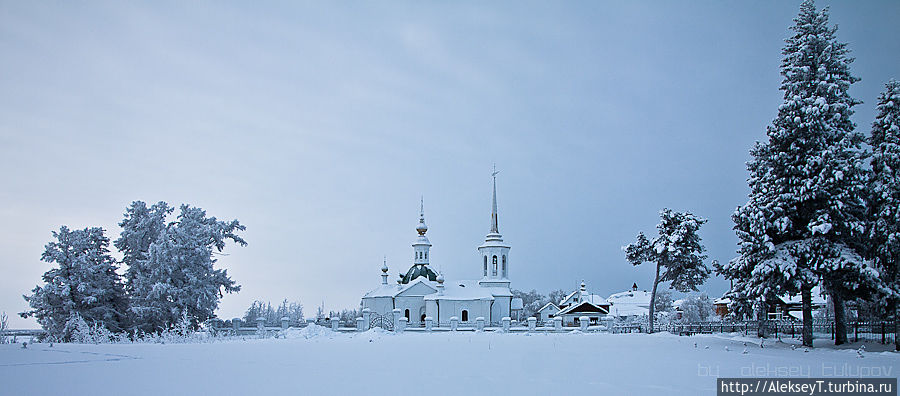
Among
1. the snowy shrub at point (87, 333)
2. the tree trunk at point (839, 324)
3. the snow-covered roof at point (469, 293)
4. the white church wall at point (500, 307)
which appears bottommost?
the white church wall at point (500, 307)

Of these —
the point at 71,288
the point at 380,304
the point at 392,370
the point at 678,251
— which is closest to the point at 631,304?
the point at 380,304

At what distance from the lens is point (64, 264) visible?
104 ft

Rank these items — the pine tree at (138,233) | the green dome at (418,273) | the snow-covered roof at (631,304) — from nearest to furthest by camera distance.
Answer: the pine tree at (138,233) < the green dome at (418,273) < the snow-covered roof at (631,304)

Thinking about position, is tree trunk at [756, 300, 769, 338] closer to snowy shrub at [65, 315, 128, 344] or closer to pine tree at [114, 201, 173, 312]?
snowy shrub at [65, 315, 128, 344]

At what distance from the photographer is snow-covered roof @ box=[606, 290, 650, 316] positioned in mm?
89644

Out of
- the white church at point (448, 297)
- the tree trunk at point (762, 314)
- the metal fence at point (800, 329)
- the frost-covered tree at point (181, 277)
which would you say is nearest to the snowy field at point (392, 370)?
the tree trunk at point (762, 314)

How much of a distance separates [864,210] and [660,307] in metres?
76.0

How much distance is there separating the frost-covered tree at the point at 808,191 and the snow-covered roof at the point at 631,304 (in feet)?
207

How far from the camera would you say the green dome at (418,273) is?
6869cm

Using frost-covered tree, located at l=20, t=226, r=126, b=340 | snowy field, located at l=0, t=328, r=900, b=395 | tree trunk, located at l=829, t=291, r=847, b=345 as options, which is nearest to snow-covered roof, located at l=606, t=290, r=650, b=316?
tree trunk, located at l=829, t=291, r=847, b=345

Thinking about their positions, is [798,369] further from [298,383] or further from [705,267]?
[705,267]

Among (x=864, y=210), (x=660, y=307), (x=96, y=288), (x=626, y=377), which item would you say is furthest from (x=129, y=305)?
(x=660, y=307)

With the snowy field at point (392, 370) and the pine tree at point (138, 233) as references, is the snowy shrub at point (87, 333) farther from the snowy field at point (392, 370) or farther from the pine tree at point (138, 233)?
the snowy field at point (392, 370)

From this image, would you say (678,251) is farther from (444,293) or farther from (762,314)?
(444,293)
